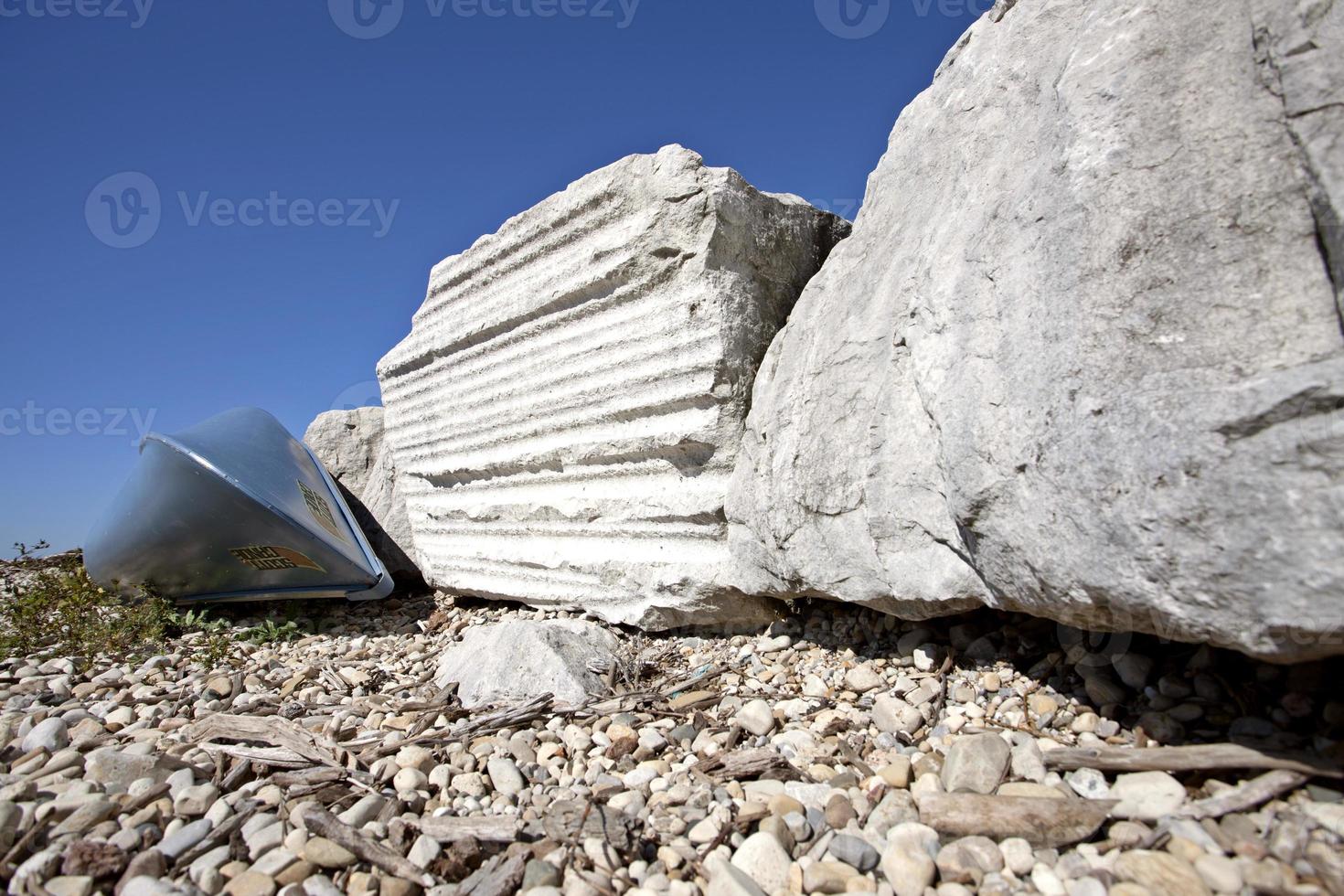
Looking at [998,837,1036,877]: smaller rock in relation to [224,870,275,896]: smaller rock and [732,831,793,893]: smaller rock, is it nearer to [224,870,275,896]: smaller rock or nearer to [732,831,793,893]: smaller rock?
[732,831,793,893]: smaller rock

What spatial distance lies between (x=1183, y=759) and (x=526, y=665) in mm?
1989

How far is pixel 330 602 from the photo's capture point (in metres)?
4.51

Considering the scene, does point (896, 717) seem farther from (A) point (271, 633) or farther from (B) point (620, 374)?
(A) point (271, 633)

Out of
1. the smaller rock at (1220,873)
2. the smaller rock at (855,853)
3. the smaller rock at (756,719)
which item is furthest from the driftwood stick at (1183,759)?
the smaller rock at (756,719)

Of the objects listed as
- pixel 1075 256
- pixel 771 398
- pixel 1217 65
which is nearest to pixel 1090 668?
pixel 1075 256

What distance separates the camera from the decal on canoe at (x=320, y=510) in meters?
4.15

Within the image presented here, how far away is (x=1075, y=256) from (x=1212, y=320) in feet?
1.05

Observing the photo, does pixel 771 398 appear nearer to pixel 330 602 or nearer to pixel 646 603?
pixel 646 603

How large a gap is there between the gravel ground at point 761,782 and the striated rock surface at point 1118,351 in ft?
1.03

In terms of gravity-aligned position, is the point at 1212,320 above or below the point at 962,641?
above

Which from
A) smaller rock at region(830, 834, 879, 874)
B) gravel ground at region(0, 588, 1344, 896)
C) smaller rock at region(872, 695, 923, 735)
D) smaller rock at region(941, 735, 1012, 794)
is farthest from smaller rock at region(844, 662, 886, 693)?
smaller rock at region(830, 834, 879, 874)

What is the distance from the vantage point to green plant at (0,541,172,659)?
11.5 ft

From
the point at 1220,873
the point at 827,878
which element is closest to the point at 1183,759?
the point at 1220,873

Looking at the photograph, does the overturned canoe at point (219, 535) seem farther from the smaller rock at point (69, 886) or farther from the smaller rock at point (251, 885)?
the smaller rock at point (251, 885)
